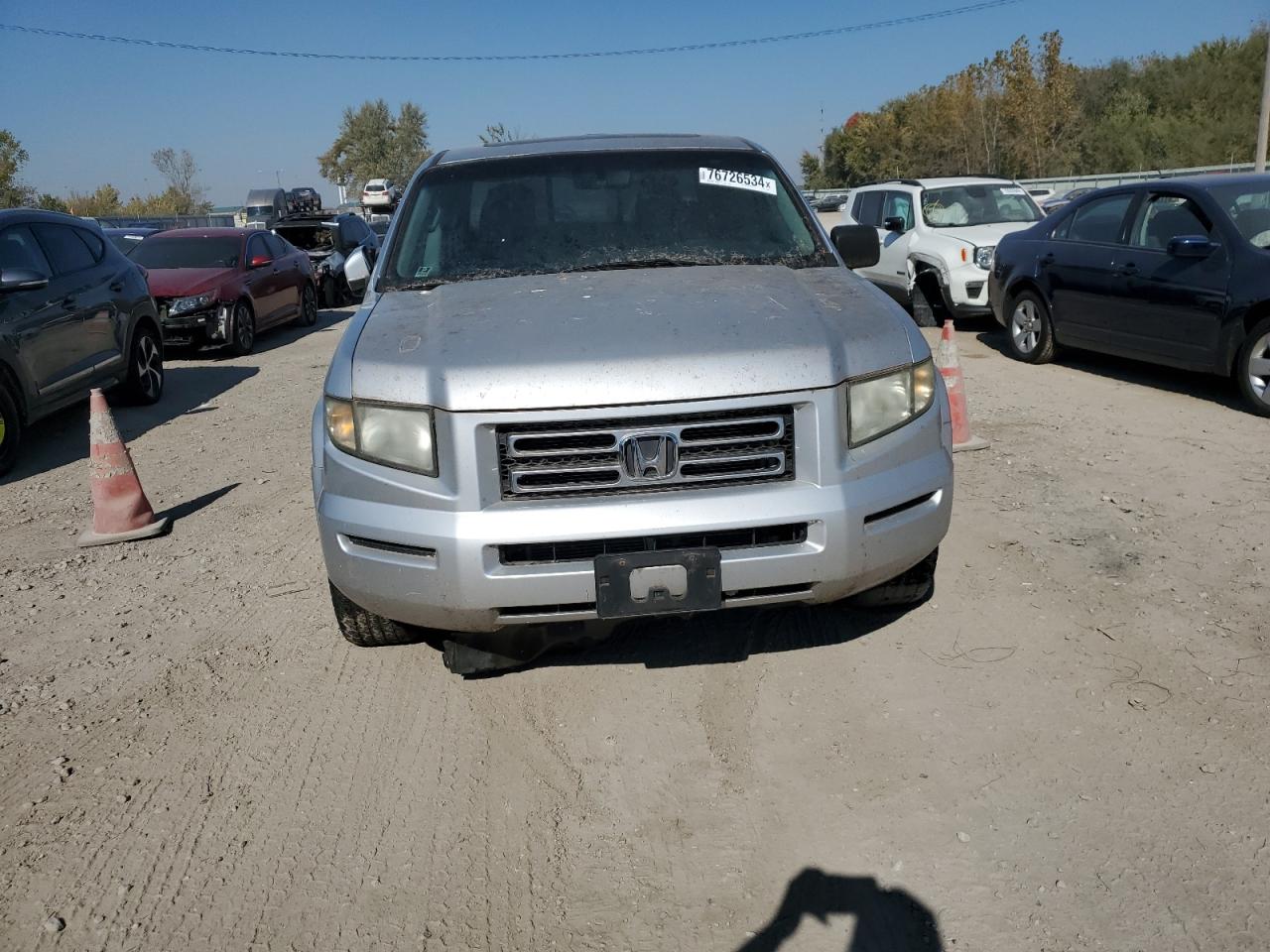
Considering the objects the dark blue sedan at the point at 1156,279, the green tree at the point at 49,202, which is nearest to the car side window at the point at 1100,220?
Answer: the dark blue sedan at the point at 1156,279

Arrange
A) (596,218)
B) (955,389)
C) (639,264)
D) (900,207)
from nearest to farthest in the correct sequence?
(639,264), (596,218), (955,389), (900,207)

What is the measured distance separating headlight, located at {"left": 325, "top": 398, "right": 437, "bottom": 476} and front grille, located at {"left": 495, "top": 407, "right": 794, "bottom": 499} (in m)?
0.24

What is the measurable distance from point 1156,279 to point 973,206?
189 inches

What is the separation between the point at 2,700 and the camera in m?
3.97

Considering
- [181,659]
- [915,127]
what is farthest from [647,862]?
[915,127]

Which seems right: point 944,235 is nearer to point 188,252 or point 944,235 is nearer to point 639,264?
point 639,264

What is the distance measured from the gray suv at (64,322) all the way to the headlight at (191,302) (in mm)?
2724

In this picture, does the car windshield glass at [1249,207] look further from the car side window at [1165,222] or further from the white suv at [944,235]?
the white suv at [944,235]

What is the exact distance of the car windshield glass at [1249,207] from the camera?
761 centimetres

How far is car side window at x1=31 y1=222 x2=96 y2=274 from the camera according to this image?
866 cm

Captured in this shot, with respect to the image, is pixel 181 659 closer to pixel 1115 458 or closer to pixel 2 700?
pixel 2 700

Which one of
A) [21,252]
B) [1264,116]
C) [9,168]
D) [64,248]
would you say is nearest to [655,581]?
[21,252]

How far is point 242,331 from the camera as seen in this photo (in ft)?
44.9

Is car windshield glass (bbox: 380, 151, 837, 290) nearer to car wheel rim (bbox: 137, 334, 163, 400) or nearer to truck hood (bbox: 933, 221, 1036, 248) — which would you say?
car wheel rim (bbox: 137, 334, 163, 400)
